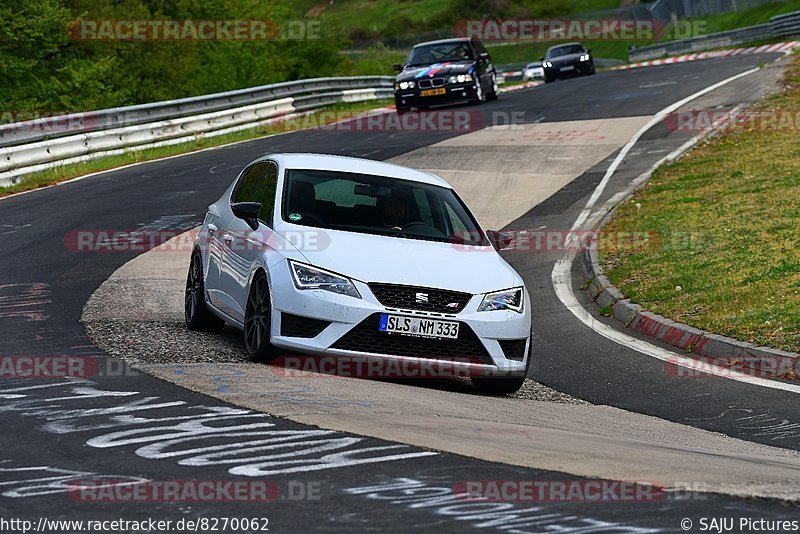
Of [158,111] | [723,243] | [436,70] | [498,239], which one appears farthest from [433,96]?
[498,239]

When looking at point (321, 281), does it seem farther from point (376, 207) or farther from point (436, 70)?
point (436, 70)

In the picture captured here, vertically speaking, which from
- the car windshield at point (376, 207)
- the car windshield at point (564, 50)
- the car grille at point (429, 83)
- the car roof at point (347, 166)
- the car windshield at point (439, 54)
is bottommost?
the car windshield at point (376, 207)

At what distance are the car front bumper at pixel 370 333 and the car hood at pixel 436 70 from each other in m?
24.9

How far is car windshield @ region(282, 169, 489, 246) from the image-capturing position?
32.8 feet

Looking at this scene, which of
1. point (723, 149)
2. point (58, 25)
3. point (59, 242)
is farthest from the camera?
point (58, 25)

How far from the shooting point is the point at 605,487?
571 centimetres

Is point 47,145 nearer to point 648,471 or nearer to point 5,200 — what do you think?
point 5,200

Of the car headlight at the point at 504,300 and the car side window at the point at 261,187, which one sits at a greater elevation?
the car side window at the point at 261,187

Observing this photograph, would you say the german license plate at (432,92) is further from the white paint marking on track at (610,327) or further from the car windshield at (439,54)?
the white paint marking on track at (610,327)

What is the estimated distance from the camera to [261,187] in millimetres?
10766

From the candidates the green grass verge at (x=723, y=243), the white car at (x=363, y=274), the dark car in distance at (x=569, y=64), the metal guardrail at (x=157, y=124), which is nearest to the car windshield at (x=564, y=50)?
the dark car in distance at (x=569, y=64)

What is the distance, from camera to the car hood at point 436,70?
33.7m

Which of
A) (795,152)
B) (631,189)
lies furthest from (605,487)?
(795,152)

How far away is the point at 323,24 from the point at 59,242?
61686 mm
